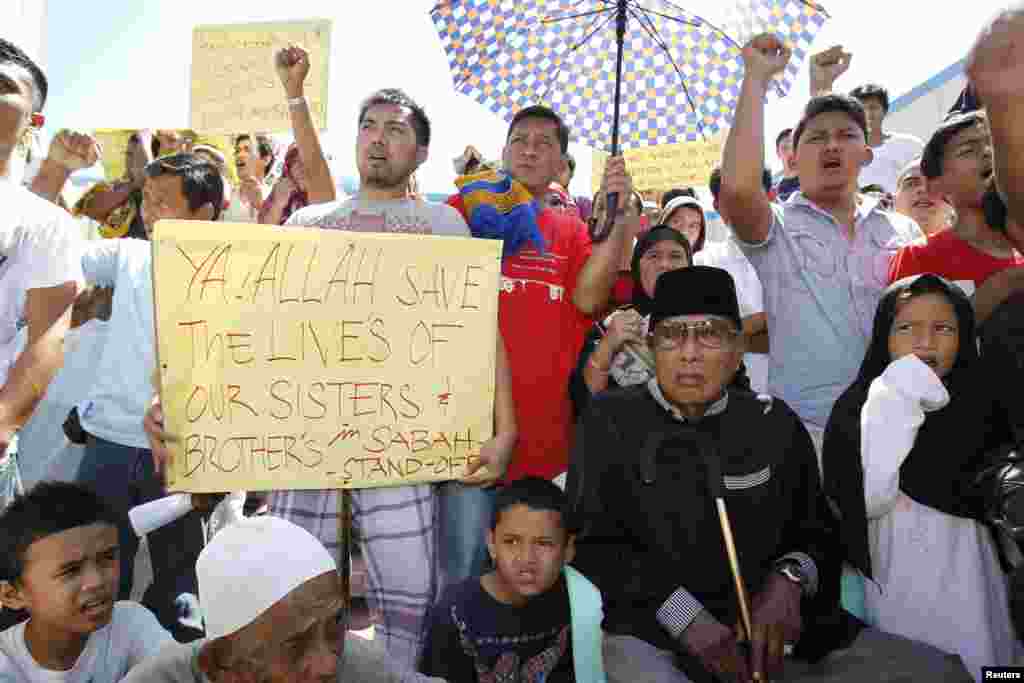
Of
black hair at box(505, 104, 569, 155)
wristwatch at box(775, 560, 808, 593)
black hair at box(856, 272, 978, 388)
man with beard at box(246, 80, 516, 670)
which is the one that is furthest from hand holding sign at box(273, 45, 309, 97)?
wristwatch at box(775, 560, 808, 593)

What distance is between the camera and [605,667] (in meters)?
2.58

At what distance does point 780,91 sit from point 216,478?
2.69 metres

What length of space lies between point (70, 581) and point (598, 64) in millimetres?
2933

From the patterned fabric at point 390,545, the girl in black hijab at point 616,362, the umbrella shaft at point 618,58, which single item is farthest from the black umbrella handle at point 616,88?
the patterned fabric at point 390,545

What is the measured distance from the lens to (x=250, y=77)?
5.64m

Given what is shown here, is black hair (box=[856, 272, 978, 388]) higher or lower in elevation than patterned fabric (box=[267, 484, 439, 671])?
higher

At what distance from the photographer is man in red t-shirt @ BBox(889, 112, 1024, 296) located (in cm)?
345

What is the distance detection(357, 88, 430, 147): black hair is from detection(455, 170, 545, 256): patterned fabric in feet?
0.83

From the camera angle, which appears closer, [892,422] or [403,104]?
[892,422]

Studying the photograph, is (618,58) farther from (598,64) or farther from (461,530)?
(461,530)

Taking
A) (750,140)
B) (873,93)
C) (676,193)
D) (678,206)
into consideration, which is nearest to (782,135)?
(873,93)

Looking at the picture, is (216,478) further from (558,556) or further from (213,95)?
(213,95)

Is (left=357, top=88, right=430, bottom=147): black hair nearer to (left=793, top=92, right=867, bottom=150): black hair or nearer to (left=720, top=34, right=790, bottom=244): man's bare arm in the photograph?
(left=720, top=34, right=790, bottom=244): man's bare arm

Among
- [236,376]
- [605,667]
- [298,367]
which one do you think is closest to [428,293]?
[298,367]
